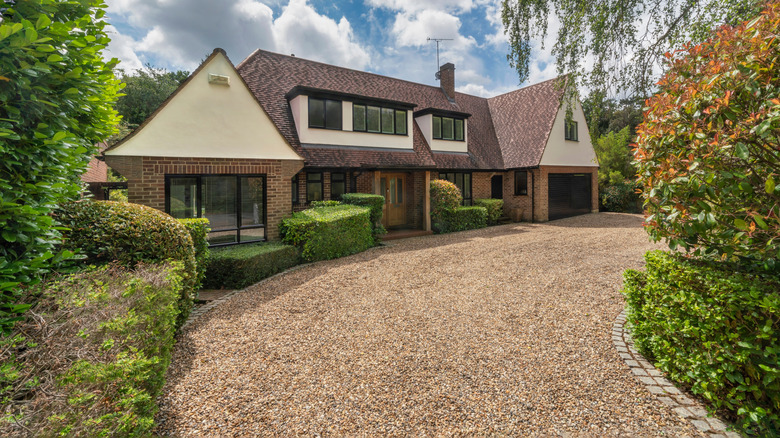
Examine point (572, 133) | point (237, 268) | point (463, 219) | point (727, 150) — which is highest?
point (572, 133)

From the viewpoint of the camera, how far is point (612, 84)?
7441 mm

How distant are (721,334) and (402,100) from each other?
1640 cm

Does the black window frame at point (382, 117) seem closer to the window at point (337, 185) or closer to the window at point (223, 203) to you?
the window at point (337, 185)

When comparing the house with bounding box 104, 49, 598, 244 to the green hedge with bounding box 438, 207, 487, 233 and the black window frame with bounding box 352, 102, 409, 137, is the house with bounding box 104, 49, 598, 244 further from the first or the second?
the green hedge with bounding box 438, 207, 487, 233

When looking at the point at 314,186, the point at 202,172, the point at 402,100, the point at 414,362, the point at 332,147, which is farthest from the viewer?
the point at 402,100

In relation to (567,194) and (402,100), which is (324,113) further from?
(567,194)

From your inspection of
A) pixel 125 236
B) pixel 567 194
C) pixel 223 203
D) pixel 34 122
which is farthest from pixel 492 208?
pixel 34 122

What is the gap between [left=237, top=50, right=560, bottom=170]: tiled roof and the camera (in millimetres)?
13281

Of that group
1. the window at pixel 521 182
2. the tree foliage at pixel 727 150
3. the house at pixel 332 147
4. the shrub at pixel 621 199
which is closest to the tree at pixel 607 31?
the house at pixel 332 147

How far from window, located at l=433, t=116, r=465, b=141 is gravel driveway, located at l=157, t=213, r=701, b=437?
10.6m

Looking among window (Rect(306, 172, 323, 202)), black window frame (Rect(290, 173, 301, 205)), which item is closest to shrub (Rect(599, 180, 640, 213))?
window (Rect(306, 172, 323, 202))

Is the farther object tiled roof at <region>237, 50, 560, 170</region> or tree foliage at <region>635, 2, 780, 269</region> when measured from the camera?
tiled roof at <region>237, 50, 560, 170</region>

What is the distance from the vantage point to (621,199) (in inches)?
829

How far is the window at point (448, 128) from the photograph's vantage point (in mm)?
16969
